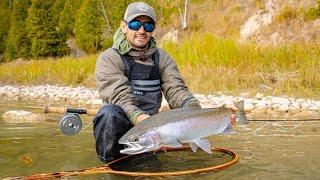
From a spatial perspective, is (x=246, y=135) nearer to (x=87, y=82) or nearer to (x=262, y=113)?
(x=262, y=113)

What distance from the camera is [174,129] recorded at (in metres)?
3.49

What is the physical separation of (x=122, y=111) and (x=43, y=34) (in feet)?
103

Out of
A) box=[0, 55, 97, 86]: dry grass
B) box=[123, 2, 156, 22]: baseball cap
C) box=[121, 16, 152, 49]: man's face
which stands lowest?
box=[0, 55, 97, 86]: dry grass

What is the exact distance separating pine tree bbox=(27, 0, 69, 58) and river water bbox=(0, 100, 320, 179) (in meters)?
27.5

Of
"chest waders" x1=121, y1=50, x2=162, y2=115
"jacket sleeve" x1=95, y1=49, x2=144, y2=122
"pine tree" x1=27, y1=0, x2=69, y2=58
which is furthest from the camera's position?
"pine tree" x1=27, y1=0, x2=69, y2=58

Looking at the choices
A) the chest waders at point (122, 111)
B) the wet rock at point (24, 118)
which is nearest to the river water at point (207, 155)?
the chest waders at point (122, 111)

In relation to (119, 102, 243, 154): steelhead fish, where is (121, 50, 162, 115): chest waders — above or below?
above

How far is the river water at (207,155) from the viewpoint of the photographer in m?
4.18

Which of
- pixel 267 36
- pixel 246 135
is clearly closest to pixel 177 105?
pixel 246 135

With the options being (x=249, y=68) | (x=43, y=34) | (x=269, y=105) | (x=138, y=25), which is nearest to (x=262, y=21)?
(x=249, y=68)

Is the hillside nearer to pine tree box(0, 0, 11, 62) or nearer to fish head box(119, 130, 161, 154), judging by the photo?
fish head box(119, 130, 161, 154)

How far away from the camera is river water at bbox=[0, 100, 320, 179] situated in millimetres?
4180

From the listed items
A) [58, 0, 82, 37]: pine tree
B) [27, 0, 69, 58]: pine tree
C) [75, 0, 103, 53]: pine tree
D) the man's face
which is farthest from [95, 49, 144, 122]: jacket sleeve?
[58, 0, 82, 37]: pine tree

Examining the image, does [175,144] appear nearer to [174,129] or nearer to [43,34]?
[174,129]
